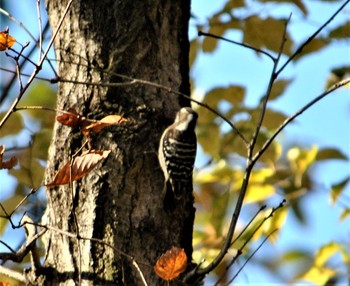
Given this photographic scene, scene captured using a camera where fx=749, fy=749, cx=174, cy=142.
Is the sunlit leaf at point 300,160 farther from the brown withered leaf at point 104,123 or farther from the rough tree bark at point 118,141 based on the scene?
the brown withered leaf at point 104,123

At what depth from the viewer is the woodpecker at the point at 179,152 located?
9.40 feet

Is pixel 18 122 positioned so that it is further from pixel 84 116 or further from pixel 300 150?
pixel 300 150

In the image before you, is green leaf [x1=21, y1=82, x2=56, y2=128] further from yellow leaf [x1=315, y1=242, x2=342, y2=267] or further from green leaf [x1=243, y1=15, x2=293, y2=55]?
yellow leaf [x1=315, y1=242, x2=342, y2=267]

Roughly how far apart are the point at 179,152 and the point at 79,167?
2.98 feet

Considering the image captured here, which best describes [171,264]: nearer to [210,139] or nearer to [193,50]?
[210,139]

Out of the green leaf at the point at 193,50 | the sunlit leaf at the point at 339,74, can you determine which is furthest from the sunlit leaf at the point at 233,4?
the sunlit leaf at the point at 339,74

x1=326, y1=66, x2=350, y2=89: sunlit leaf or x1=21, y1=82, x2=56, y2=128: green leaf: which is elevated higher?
x1=326, y1=66, x2=350, y2=89: sunlit leaf

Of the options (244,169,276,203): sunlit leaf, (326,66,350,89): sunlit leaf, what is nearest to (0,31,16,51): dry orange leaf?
(244,169,276,203): sunlit leaf

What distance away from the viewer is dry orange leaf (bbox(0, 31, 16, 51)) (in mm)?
2455

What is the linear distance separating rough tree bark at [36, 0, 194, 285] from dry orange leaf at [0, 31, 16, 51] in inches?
8.4

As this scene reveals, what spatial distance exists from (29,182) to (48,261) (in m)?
0.75

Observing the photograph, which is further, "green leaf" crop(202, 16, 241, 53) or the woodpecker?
"green leaf" crop(202, 16, 241, 53)

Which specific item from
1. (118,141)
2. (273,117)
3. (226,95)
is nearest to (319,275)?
(273,117)

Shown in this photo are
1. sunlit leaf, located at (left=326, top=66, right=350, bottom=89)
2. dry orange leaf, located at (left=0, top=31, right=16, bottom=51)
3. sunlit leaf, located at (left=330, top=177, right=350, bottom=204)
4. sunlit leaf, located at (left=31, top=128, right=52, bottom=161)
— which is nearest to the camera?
dry orange leaf, located at (left=0, top=31, right=16, bottom=51)
